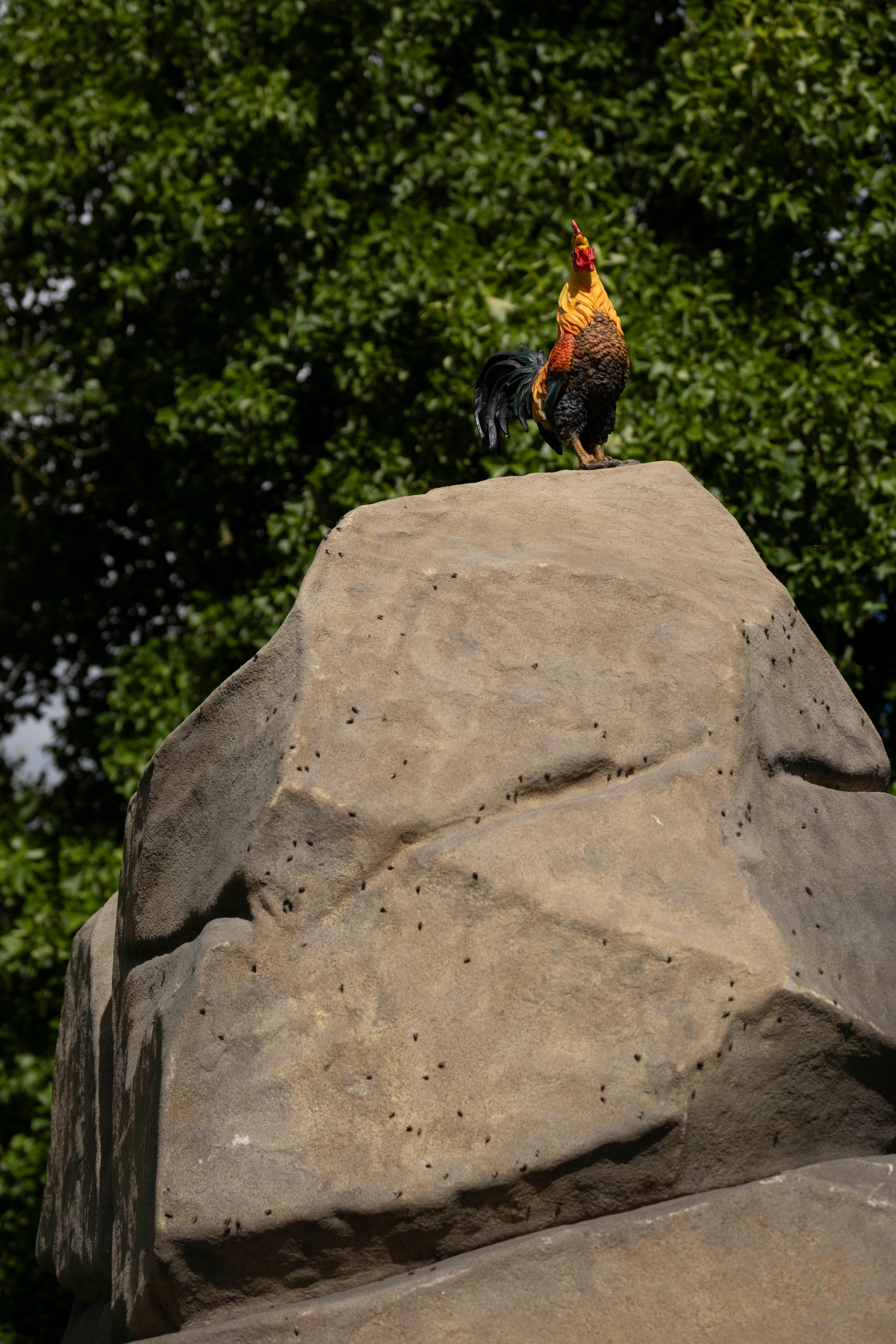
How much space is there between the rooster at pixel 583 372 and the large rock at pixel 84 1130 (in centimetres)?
193

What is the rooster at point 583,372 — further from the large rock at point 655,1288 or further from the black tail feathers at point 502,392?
the large rock at point 655,1288

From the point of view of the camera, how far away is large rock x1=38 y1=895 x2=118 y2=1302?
3398mm

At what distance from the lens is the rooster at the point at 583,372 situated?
12.7 feet

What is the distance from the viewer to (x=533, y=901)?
8.68 ft

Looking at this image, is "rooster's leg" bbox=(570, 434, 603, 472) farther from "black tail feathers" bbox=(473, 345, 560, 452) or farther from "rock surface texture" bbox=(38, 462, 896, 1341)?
"rock surface texture" bbox=(38, 462, 896, 1341)

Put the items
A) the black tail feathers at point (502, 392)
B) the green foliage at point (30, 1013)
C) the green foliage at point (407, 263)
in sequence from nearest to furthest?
the black tail feathers at point (502, 392), the green foliage at point (407, 263), the green foliage at point (30, 1013)

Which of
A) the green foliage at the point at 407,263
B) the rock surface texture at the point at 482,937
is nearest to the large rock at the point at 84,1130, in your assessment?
the rock surface texture at the point at 482,937

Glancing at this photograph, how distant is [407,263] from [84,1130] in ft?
13.6

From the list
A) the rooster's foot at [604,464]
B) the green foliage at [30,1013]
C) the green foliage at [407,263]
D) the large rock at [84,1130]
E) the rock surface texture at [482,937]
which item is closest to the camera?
the rock surface texture at [482,937]

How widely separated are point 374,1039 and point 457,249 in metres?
4.43

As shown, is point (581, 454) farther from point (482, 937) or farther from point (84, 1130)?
point (84, 1130)

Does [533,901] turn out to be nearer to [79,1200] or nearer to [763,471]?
[79,1200]

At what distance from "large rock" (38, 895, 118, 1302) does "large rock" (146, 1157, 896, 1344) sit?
1006 millimetres

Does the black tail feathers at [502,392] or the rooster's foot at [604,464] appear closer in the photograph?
the rooster's foot at [604,464]
